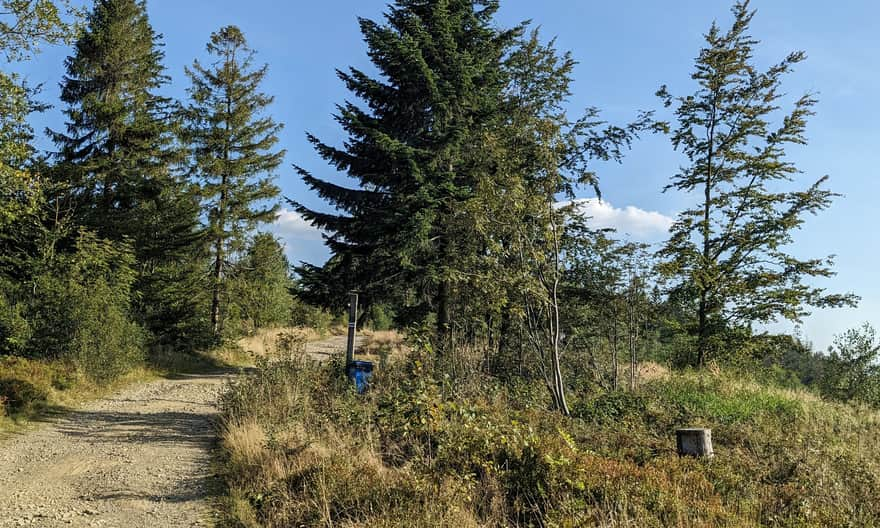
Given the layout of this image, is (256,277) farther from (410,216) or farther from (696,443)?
(696,443)

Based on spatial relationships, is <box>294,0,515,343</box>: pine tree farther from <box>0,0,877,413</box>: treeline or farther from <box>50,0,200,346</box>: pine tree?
<box>50,0,200,346</box>: pine tree

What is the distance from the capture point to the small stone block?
7273mm

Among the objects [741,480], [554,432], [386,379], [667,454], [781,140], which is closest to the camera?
[741,480]

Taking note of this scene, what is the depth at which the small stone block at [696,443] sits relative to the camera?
727 centimetres

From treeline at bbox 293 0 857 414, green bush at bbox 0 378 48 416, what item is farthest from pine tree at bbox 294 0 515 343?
green bush at bbox 0 378 48 416

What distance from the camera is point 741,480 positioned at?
20.8 ft

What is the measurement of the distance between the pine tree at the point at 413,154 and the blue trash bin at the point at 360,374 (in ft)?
11.0

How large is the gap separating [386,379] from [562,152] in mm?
5638

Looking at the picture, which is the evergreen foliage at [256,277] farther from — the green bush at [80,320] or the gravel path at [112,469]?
the gravel path at [112,469]

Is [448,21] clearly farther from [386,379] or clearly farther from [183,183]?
[183,183]

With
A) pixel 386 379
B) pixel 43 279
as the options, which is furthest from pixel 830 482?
pixel 43 279

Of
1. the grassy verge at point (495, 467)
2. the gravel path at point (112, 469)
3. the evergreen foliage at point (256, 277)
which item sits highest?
the evergreen foliage at point (256, 277)

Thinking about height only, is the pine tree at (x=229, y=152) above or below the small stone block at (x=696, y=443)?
above

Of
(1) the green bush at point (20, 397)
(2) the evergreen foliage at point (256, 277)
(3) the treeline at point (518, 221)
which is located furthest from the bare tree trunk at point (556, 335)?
(2) the evergreen foliage at point (256, 277)
